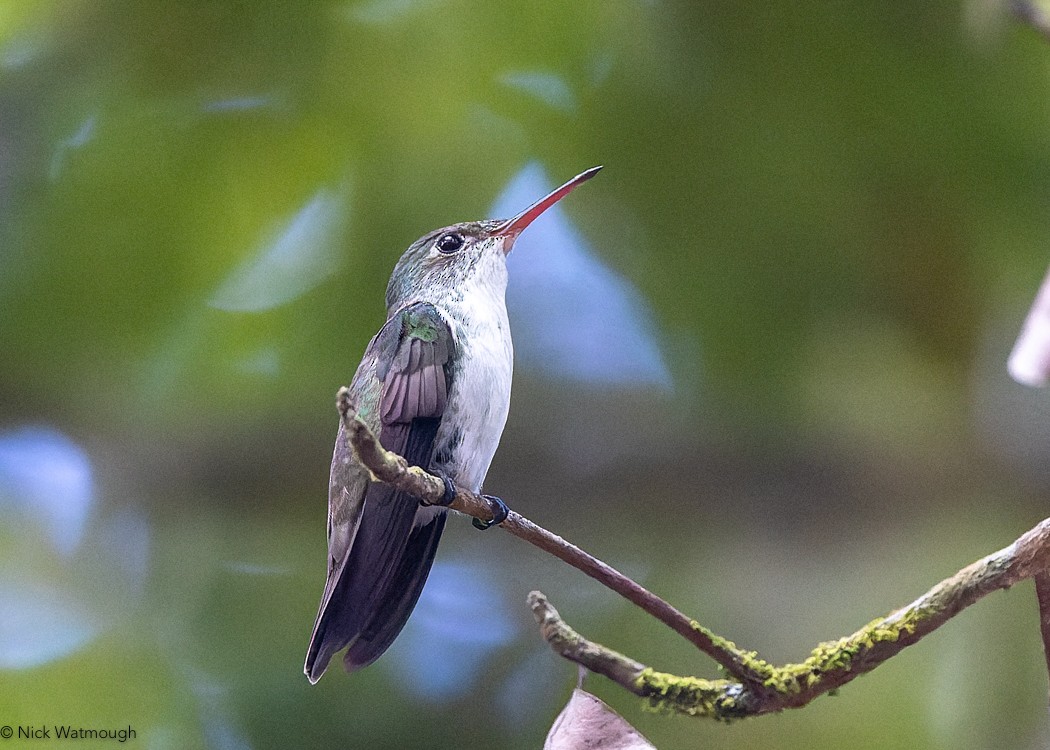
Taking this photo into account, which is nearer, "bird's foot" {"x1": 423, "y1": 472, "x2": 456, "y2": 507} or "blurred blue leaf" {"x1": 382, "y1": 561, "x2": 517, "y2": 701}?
"bird's foot" {"x1": 423, "y1": 472, "x2": 456, "y2": 507}

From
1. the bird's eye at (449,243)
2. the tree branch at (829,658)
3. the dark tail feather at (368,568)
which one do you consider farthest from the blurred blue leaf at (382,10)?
the tree branch at (829,658)

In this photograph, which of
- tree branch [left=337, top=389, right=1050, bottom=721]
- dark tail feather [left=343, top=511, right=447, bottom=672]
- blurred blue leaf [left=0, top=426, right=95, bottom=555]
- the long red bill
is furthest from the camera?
blurred blue leaf [left=0, top=426, right=95, bottom=555]

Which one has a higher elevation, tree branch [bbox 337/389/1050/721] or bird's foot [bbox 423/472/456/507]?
bird's foot [bbox 423/472/456/507]

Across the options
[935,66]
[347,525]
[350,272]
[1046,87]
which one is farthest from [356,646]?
[1046,87]

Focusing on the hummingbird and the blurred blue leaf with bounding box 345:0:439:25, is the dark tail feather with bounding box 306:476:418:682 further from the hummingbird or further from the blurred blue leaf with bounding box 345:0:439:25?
the blurred blue leaf with bounding box 345:0:439:25

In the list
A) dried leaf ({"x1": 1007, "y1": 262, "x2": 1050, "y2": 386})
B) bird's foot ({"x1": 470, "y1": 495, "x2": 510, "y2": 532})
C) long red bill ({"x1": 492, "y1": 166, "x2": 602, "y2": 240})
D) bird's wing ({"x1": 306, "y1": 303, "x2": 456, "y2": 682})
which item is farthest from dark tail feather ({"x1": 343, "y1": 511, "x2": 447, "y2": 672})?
dried leaf ({"x1": 1007, "y1": 262, "x2": 1050, "y2": 386})

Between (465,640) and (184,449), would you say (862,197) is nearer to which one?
(465,640)

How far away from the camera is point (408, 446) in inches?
60.0

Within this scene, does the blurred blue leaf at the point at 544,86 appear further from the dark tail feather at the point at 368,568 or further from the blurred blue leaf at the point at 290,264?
the dark tail feather at the point at 368,568

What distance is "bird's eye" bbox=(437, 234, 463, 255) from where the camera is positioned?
190 cm

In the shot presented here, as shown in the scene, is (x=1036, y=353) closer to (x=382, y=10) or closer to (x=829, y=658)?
(x=829, y=658)

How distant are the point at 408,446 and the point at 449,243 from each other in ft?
1.72

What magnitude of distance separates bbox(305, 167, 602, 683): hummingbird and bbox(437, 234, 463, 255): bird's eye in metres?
0.12

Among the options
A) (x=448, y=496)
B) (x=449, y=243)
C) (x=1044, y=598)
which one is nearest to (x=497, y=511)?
(x=448, y=496)
